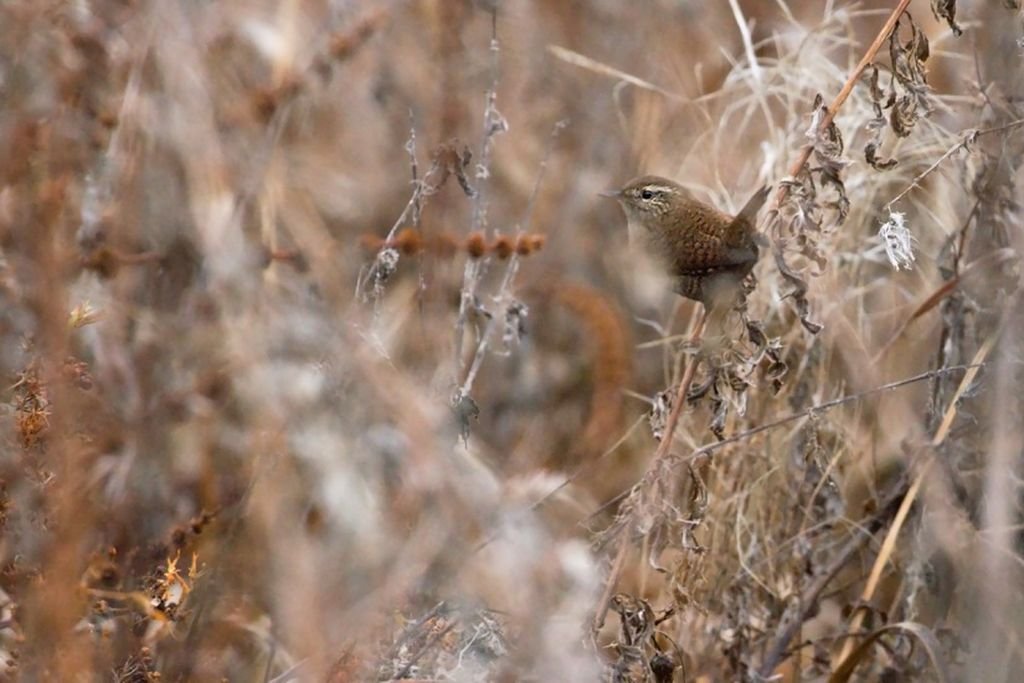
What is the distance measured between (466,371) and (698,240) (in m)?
0.77

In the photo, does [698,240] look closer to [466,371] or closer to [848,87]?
[848,87]

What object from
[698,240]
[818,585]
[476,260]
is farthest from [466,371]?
[818,585]

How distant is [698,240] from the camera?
7.80 feet

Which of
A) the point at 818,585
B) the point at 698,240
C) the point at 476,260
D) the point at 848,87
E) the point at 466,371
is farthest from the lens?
the point at 466,371

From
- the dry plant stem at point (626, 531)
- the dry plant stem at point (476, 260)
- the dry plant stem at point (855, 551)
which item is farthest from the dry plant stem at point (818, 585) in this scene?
the dry plant stem at point (476, 260)

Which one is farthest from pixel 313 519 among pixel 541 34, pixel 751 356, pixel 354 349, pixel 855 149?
pixel 541 34

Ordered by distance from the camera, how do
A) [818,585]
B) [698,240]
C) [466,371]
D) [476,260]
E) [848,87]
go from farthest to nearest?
[466,371], [818,585], [476,260], [698,240], [848,87]

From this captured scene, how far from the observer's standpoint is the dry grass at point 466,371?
1825mm

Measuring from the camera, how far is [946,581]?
2.76 m

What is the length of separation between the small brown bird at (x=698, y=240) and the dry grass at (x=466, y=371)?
0.23 feet

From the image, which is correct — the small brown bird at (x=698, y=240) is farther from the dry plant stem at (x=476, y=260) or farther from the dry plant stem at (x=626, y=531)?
the dry plant stem at (x=476, y=260)

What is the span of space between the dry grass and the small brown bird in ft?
0.23

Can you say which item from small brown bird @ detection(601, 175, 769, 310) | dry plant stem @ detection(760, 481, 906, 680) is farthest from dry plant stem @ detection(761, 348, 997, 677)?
small brown bird @ detection(601, 175, 769, 310)

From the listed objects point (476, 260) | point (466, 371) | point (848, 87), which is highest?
point (848, 87)
